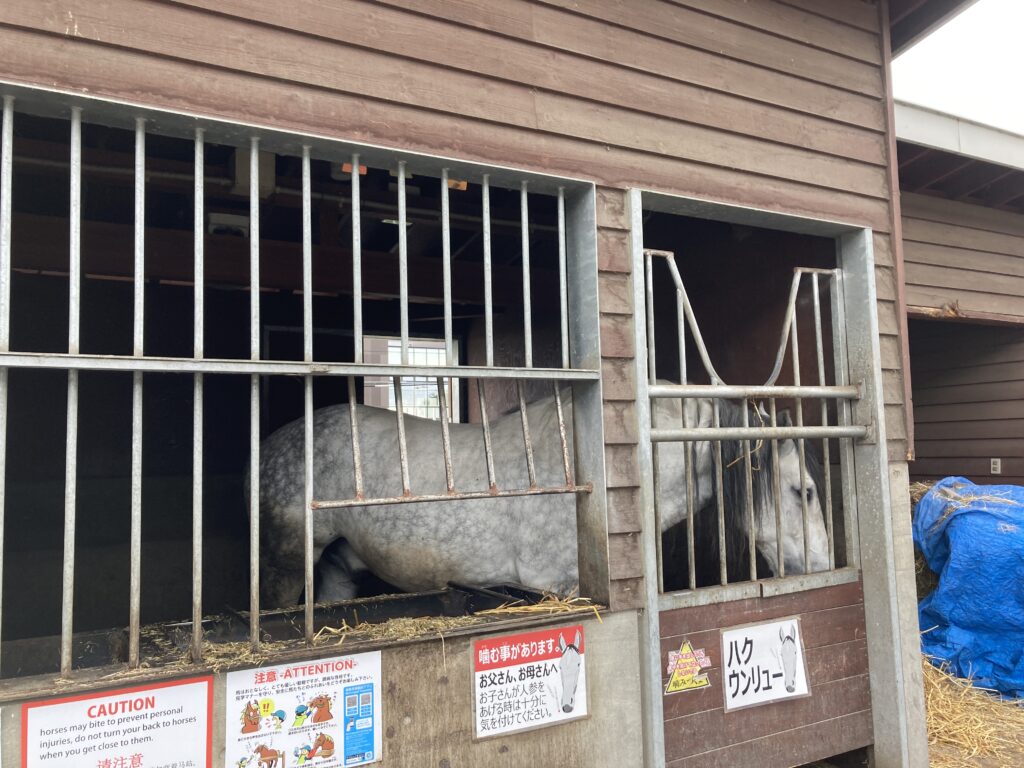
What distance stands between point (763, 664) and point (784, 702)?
0.21m

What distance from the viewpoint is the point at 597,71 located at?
9.27 ft

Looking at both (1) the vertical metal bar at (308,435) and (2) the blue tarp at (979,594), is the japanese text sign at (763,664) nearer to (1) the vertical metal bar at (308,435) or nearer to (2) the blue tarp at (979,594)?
(1) the vertical metal bar at (308,435)

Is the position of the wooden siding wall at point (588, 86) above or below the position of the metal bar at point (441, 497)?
above

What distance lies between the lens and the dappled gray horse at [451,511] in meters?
3.66

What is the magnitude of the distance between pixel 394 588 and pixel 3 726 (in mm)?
2918

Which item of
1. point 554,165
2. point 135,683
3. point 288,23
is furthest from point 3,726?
point 554,165

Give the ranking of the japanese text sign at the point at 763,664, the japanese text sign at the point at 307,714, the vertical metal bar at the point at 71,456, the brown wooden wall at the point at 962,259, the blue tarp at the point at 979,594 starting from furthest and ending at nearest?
the brown wooden wall at the point at 962,259 < the blue tarp at the point at 979,594 < the japanese text sign at the point at 763,664 < the japanese text sign at the point at 307,714 < the vertical metal bar at the point at 71,456

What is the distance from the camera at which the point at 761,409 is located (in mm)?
3396

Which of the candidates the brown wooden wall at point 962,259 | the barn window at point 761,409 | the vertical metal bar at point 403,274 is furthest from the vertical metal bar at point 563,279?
the brown wooden wall at point 962,259

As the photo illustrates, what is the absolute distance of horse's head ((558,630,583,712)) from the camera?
8.31ft

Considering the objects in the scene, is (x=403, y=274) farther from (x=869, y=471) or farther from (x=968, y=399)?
(x=968, y=399)

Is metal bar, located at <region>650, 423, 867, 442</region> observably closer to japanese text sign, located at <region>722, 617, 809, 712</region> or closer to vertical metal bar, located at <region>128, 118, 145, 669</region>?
japanese text sign, located at <region>722, 617, 809, 712</region>

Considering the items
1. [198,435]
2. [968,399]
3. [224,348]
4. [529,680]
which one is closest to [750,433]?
[529,680]

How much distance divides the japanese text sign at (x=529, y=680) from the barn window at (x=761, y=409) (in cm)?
46
